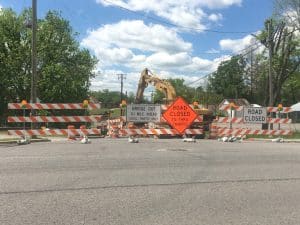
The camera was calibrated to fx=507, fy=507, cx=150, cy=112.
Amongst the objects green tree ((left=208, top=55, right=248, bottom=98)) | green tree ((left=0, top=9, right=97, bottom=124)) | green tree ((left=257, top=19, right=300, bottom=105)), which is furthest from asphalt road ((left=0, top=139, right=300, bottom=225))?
green tree ((left=208, top=55, right=248, bottom=98))

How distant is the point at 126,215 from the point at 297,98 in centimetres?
11366

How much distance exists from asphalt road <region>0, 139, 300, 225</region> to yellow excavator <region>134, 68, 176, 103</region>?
78.7ft

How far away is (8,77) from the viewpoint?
4588cm

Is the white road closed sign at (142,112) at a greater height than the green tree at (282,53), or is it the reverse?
the green tree at (282,53)

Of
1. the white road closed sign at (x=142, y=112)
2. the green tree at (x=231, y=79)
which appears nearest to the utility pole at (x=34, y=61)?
the white road closed sign at (x=142, y=112)

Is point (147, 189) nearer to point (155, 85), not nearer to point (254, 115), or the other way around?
point (254, 115)

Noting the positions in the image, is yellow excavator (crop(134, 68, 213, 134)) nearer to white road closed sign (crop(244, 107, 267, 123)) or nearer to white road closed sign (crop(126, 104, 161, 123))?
white road closed sign (crop(244, 107, 267, 123))

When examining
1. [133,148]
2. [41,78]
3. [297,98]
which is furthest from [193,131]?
[297,98]

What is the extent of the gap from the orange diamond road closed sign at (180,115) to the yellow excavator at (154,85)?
17014 millimetres

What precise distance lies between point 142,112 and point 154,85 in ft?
62.3

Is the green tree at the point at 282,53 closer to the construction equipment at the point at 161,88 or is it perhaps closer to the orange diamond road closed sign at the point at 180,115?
the construction equipment at the point at 161,88

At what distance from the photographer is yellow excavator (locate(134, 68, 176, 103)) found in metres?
38.3

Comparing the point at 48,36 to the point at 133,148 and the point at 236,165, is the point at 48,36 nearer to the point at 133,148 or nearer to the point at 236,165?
the point at 133,148

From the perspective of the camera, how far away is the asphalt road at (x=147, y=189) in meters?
6.95
